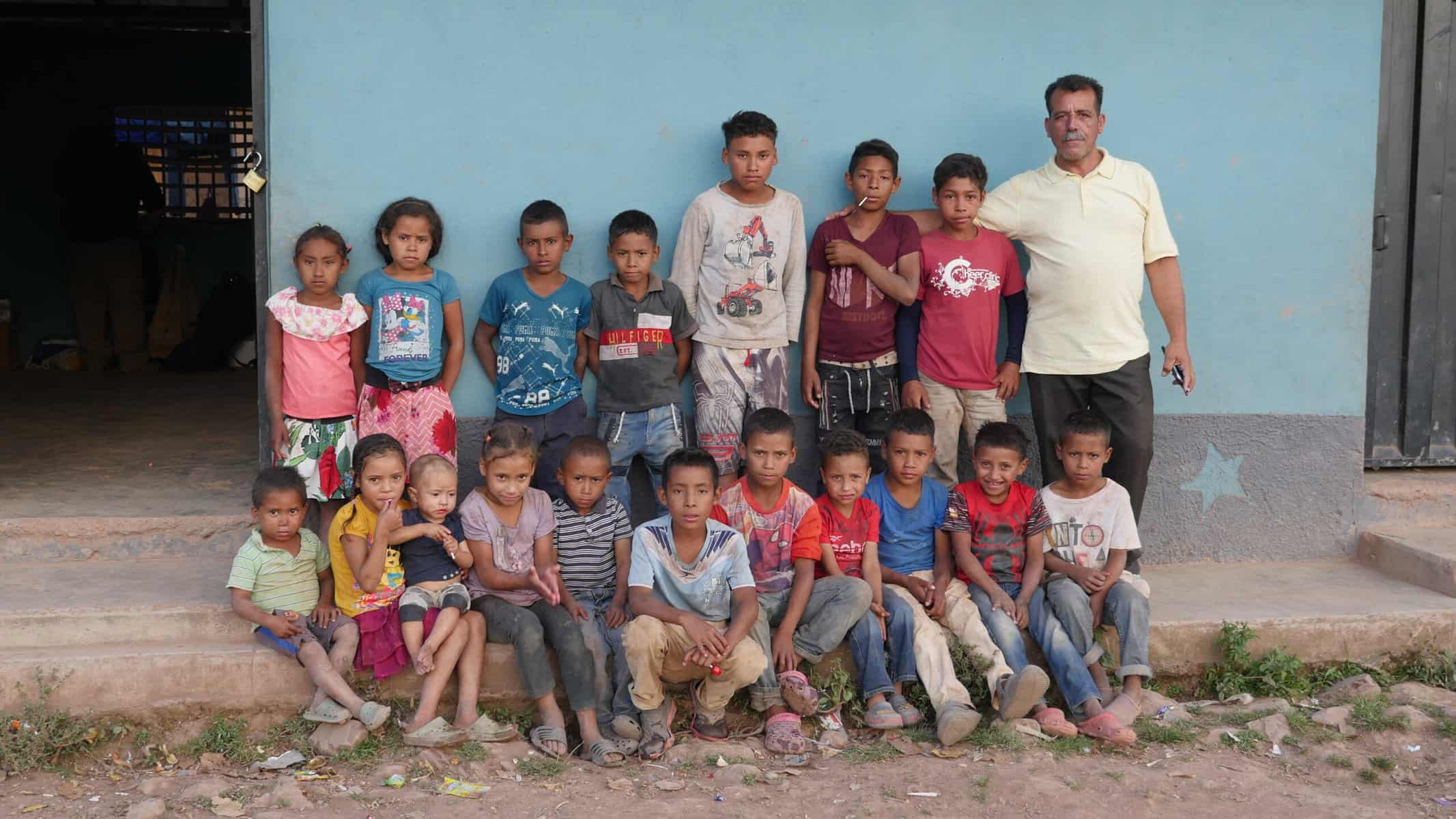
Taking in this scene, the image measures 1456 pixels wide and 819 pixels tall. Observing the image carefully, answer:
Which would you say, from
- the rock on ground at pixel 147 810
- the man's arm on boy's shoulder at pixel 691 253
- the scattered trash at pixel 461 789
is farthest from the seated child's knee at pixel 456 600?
the man's arm on boy's shoulder at pixel 691 253

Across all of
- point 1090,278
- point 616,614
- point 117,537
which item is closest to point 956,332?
point 1090,278

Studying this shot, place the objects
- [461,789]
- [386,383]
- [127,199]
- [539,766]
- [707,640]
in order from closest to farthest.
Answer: [461,789] → [539,766] → [707,640] → [386,383] → [127,199]

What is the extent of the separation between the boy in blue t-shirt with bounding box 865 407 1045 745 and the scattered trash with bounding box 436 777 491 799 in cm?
133

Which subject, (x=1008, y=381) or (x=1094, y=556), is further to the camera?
(x=1008, y=381)

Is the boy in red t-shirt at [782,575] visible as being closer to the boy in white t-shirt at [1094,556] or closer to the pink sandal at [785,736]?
the pink sandal at [785,736]

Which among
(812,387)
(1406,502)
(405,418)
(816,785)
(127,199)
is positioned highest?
(127,199)

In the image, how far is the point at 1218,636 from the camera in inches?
158

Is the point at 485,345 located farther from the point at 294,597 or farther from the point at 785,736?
the point at 785,736

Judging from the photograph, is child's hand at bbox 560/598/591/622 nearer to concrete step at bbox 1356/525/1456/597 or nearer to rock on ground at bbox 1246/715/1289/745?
rock on ground at bbox 1246/715/1289/745

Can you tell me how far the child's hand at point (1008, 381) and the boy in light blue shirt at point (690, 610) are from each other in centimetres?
123

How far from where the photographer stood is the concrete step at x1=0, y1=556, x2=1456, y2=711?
347cm

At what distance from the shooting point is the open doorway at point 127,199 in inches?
332

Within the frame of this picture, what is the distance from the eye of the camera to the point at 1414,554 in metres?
4.49

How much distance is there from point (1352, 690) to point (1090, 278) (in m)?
1.57
